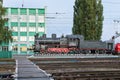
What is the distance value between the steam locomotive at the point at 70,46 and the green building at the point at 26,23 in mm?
35109

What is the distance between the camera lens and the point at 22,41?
113562 millimetres

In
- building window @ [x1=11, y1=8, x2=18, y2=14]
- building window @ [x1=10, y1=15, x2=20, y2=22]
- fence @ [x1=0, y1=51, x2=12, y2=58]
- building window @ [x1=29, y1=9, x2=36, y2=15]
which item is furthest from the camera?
building window @ [x1=29, y1=9, x2=36, y2=15]

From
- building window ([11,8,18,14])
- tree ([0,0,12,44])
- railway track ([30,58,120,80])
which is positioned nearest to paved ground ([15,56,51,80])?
railway track ([30,58,120,80])

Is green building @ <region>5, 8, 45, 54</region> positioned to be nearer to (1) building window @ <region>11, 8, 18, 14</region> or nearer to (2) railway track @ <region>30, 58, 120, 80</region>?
(1) building window @ <region>11, 8, 18, 14</region>

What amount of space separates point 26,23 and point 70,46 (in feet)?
131

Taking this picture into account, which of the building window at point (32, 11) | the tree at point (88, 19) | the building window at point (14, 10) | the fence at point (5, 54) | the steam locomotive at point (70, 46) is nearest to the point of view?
the fence at point (5, 54)

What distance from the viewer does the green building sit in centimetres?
11369

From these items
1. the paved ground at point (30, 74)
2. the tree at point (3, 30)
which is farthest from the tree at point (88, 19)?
the paved ground at point (30, 74)

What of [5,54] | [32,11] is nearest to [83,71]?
[5,54]

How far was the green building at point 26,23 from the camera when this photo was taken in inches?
4476

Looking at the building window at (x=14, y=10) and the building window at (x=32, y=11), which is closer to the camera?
the building window at (x=14, y=10)

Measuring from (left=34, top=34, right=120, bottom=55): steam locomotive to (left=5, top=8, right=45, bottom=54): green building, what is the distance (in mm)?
35109

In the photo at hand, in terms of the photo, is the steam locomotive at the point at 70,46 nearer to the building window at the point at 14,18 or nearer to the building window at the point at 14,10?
the building window at the point at 14,18

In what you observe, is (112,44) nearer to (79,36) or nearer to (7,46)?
(79,36)
